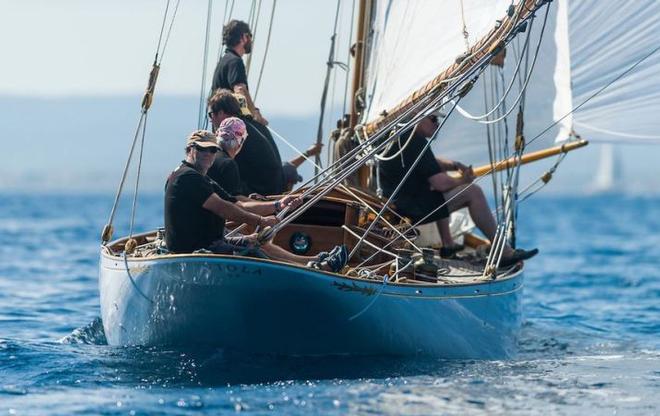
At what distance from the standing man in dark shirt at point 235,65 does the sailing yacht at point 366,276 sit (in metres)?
0.87

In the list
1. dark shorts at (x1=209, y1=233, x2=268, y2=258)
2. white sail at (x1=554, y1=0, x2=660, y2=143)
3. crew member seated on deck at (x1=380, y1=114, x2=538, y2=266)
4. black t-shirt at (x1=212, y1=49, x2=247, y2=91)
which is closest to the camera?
dark shorts at (x1=209, y1=233, x2=268, y2=258)

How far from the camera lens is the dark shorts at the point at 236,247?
977 centimetres

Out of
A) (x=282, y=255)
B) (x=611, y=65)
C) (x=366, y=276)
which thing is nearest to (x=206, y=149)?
(x=282, y=255)

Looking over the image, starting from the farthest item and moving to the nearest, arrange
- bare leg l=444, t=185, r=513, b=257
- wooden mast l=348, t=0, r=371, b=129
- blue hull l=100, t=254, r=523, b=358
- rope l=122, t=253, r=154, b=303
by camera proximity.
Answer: wooden mast l=348, t=0, r=371, b=129
bare leg l=444, t=185, r=513, b=257
rope l=122, t=253, r=154, b=303
blue hull l=100, t=254, r=523, b=358

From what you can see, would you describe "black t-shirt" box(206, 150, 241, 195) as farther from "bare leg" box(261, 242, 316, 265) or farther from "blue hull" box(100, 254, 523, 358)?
"blue hull" box(100, 254, 523, 358)

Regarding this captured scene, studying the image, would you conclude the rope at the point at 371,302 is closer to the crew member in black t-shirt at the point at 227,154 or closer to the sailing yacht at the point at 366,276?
the sailing yacht at the point at 366,276

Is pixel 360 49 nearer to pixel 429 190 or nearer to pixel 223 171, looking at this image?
pixel 429 190

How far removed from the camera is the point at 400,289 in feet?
32.7

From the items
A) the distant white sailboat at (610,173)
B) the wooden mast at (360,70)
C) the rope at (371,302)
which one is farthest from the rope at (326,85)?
the distant white sailboat at (610,173)

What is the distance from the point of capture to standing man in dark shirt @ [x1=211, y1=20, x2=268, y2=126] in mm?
12094

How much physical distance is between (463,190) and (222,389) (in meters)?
3.37

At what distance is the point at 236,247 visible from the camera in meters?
9.88

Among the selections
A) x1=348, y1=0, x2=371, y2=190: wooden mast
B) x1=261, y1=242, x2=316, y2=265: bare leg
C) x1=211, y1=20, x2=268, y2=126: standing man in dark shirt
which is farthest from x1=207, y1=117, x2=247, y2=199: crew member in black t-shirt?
x1=348, y1=0, x2=371, y2=190: wooden mast

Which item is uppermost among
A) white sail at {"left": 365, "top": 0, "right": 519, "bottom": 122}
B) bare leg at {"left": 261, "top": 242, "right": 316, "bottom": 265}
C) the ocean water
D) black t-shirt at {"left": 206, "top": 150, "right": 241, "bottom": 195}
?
white sail at {"left": 365, "top": 0, "right": 519, "bottom": 122}
